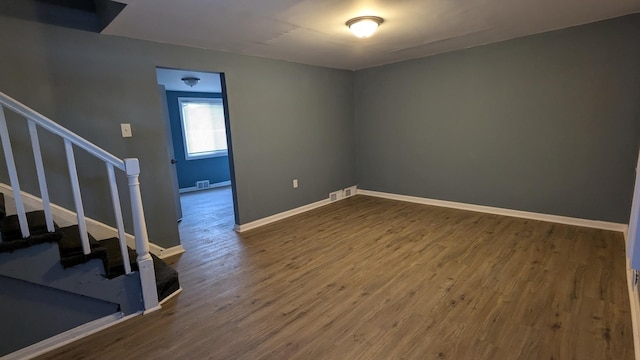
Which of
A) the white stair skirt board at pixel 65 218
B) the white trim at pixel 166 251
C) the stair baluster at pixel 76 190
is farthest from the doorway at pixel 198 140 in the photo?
the stair baluster at pixel 76 190

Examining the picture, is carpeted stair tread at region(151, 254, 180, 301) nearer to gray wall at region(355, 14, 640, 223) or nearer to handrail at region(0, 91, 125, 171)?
handrail at region(0, 91, 125, 171)

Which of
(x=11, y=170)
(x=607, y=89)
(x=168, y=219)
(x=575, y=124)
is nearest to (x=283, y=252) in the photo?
(x=168, y=219)

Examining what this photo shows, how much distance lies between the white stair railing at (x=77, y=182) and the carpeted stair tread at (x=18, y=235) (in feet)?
0.16

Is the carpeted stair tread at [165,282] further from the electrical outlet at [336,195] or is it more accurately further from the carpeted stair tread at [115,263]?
the electrical outlet at [336,195]

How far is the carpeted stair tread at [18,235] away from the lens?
1.79 meters

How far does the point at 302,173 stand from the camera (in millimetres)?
4605

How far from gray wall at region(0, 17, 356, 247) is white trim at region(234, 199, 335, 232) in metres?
0.07

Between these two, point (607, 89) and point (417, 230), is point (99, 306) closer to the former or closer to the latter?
point (417, 230)

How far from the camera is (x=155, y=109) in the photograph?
3045mm

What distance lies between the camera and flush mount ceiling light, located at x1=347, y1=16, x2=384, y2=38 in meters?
2.60

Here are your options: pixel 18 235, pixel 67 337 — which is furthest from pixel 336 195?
pixel 18 235

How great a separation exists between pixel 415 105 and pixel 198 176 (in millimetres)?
4971

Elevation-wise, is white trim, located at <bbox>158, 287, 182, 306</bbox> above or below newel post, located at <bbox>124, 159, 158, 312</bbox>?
below

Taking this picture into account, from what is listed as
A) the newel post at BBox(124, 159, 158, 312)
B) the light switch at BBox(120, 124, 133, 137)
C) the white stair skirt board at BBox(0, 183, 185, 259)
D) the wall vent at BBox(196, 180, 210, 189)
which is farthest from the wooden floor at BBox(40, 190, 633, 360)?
the wall vent at BBox(196, 180, 210, 189)
